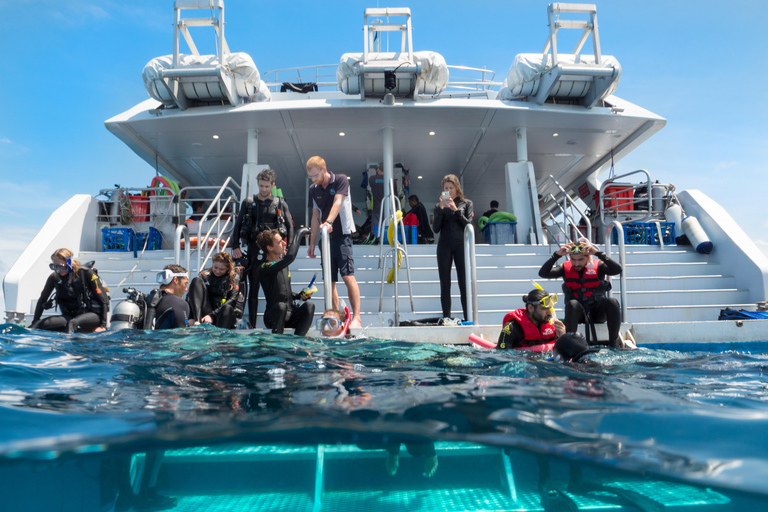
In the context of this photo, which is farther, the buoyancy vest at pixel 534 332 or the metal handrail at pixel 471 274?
the metal handrail at pixel 471 274

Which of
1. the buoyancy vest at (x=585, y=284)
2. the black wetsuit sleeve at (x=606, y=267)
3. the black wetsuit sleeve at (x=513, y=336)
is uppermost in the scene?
the black wetsuit sleeve at (x=606, y=267)

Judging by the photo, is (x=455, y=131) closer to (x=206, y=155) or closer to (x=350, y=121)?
(x=350, y=121)

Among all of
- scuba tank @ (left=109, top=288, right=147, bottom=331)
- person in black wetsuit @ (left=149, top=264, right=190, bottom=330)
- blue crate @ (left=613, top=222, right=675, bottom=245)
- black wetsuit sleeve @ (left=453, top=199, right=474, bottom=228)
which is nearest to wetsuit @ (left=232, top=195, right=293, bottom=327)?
person in black wetsuit @ (left=149, top=264, right=190, bottom=330)

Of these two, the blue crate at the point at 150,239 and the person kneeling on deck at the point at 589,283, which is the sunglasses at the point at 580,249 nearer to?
the person kneeling on deck at the point at 589,283

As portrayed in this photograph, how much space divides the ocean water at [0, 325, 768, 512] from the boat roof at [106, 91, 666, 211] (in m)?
6.38

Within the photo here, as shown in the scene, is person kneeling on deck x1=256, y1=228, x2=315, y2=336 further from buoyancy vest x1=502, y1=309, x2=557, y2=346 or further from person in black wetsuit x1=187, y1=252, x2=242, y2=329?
buoyancy vest x1=502, y1=309, x2=557, y2=346

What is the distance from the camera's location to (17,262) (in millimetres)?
5953

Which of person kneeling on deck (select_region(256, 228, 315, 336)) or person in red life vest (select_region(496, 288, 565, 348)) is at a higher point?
person kneeling on deck (select_region(256, 228, 315, 336))

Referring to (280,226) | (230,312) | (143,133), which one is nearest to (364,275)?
(280,226)

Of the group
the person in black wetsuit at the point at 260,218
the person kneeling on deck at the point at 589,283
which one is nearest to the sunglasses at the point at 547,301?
the person kneeling on deck at the point at 589,283

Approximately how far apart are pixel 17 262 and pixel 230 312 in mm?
3609

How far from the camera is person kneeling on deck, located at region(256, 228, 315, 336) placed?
4.05 m

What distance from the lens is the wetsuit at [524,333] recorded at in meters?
3.65

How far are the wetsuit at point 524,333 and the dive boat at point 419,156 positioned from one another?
2.77 feet
